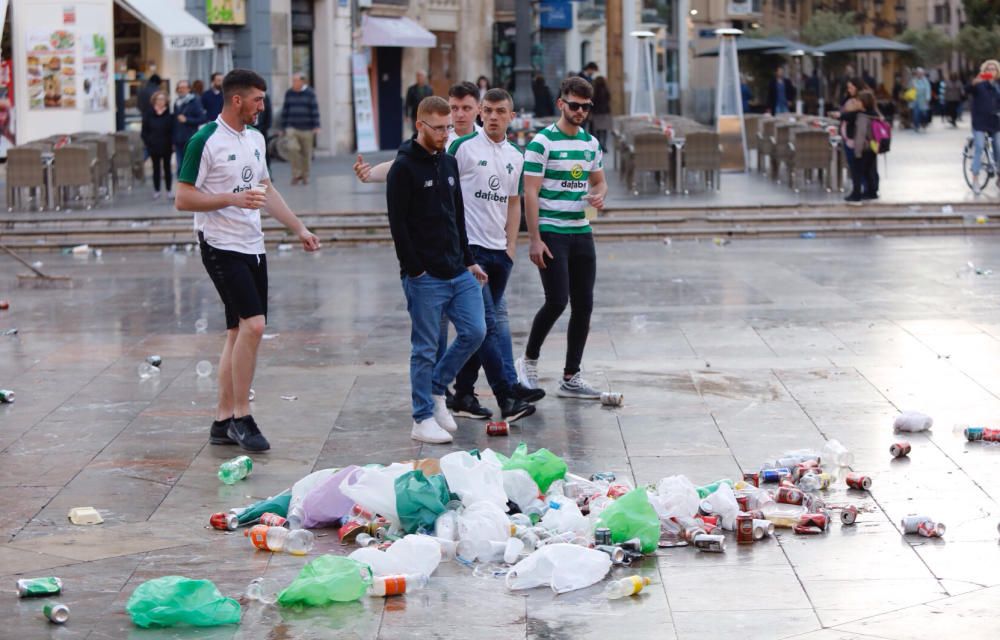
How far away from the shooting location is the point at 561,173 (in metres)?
9.45

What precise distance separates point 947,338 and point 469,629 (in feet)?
23.0

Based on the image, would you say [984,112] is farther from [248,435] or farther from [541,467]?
[541,467]

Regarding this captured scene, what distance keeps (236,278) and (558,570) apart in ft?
9.68

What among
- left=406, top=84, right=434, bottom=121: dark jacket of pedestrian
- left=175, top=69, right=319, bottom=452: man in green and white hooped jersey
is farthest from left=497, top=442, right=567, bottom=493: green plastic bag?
left=406, top=84, right=434, bottom=121: dark jacket of pedestrian

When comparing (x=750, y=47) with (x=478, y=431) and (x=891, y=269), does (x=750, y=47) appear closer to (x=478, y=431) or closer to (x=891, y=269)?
(x=891, y=269)

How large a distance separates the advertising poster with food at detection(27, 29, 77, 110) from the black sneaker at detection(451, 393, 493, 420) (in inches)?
917

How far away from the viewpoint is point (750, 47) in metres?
45.4

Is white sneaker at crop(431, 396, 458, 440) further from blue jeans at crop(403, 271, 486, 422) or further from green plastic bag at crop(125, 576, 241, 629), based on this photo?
green plastic bag at crop(125, 576, 241, 629)

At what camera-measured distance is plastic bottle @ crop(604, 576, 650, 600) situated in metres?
5.88

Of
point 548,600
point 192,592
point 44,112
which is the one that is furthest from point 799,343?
point 44,112

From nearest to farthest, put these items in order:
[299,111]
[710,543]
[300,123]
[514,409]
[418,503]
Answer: [710,543], [418,503], [514,409], [299,111], [300,123]

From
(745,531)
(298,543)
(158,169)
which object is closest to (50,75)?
(158,169)

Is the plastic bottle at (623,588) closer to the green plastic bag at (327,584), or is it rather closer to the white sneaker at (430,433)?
the green plastic bag at (327,584)

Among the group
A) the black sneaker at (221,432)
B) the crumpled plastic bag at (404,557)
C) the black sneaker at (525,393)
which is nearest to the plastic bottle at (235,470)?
the black sneaker at (221,432)
